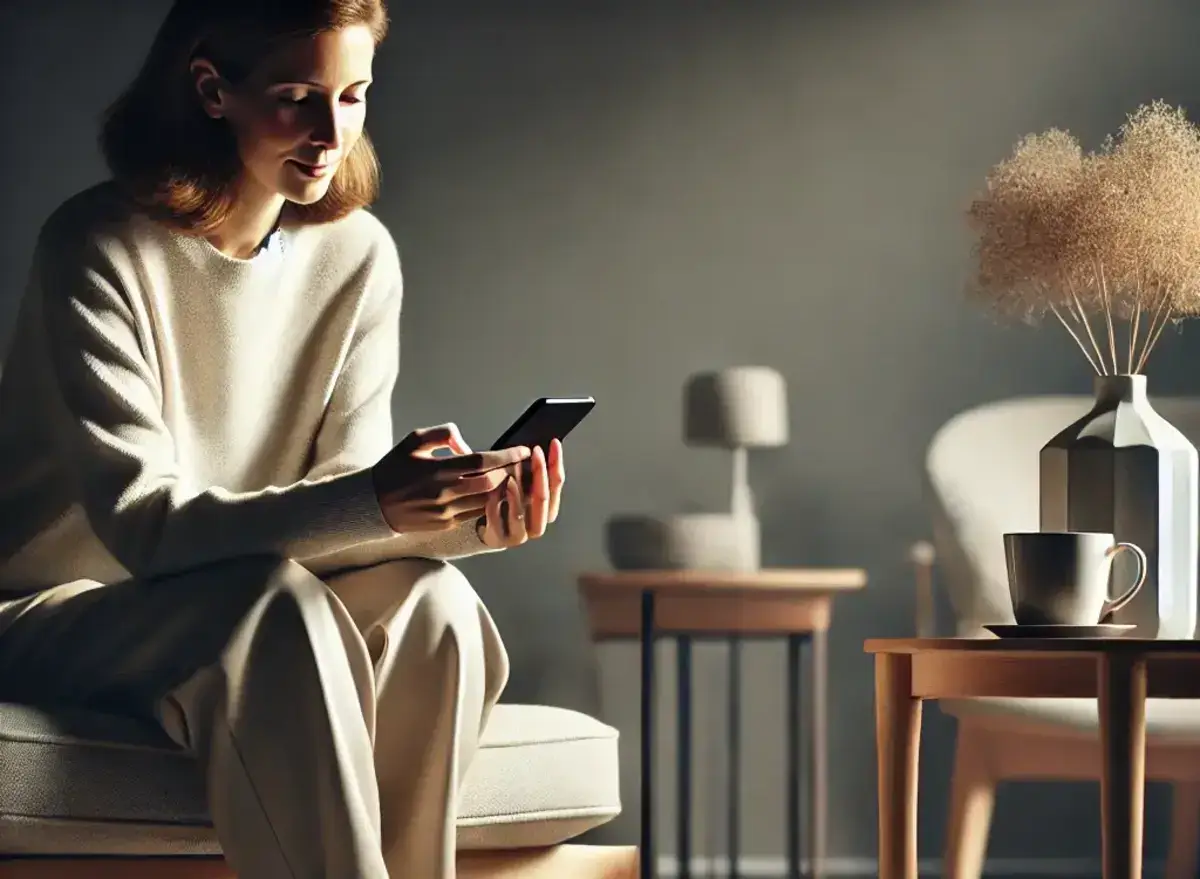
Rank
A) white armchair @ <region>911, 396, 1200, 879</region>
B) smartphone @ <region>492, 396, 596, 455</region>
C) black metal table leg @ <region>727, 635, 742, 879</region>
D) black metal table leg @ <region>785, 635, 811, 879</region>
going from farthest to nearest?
black metal table leg @ <region>727, 635, 742, 879</region> → black metal table leg @ <region>785, 635, 811, 879</region> → white armchair @ <region>911, 396, 1200, 879</region> → smartphone @ <region>492, 396, 596, 455</region>

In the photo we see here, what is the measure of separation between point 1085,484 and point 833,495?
1893mm

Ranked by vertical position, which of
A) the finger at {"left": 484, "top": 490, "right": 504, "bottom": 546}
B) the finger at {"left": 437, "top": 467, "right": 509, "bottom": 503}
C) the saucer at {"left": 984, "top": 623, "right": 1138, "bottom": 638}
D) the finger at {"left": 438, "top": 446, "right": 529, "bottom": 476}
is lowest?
the saucer at {"left": 984, "top": 623, "right": 1138, "bottom": 638}

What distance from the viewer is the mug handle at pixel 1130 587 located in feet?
4.82

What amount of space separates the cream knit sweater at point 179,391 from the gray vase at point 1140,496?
563 millimetres

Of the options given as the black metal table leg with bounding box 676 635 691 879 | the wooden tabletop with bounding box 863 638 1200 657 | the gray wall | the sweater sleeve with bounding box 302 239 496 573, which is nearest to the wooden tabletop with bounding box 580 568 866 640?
the black metal table leg with bounding box 676 635 691 879

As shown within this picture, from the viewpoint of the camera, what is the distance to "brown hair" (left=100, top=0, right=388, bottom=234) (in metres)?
1.50

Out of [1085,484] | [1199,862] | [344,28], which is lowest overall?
[1199,862]

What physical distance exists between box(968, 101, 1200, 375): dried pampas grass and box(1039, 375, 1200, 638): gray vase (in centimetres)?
6

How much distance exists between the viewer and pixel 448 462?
51.6 inches

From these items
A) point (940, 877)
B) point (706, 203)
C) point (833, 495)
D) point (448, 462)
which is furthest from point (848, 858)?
point (448, 462)

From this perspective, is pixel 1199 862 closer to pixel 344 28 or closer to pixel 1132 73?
pixel 1132 73

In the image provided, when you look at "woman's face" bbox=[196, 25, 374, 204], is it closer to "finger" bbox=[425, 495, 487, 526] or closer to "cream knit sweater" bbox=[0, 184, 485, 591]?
"cream knit sweater" bbox=[0, 184, 485, 591]

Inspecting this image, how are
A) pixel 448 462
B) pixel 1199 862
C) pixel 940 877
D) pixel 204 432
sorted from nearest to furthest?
pixel 448 462
pixel 204 432
pixel 1199 862
pixel 940 877

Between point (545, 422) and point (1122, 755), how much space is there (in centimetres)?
54
